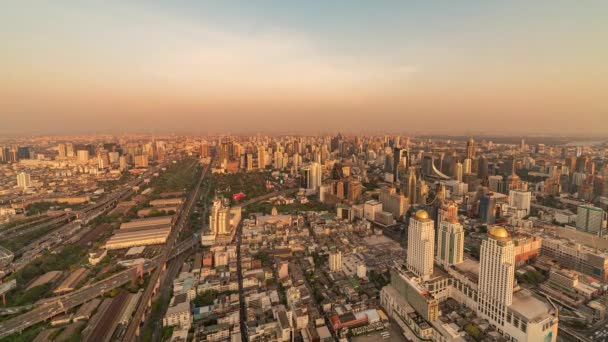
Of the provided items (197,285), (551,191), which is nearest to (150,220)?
(197,285)

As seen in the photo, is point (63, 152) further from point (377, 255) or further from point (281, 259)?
point (377, 255)

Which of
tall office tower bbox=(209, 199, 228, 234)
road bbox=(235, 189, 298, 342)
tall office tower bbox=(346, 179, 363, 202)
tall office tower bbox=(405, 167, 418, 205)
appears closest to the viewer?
road bbox=(235, 189, 298, 342)

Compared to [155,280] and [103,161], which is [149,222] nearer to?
[155,280]

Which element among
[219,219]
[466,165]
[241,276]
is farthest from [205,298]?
[466,165]

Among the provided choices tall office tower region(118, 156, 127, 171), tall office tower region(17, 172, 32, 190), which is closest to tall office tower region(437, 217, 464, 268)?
tall office tower region(17, 172, 32, 190)

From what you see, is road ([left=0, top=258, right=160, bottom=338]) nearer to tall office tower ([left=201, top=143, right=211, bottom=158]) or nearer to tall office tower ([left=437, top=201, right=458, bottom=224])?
tall office tower ([left=437, top=201, right=458, bottom=224])

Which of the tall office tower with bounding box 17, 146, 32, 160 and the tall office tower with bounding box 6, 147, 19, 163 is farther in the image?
the tall office tower with bounding box 17, 146, 32, 160

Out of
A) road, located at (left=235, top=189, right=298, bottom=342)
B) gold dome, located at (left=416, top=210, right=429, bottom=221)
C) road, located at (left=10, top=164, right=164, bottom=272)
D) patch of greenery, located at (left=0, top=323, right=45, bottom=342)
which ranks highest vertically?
gold dome, located at (left=416, top=210, right=429, bottom=221)
